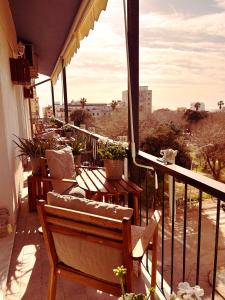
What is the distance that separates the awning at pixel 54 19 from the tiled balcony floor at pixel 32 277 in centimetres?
248

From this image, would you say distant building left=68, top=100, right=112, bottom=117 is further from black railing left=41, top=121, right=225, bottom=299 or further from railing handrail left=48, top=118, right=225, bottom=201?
railing handrail left=48, top=118, right=225, bottom=201

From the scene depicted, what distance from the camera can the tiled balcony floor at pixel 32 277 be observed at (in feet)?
6.36

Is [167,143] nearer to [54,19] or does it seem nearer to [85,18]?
[54,19]

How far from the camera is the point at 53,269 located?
1.60 m

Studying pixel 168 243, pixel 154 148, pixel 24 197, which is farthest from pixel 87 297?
pixel 154 148

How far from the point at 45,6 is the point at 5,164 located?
2200mm

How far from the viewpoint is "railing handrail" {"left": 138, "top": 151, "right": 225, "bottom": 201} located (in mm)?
1253

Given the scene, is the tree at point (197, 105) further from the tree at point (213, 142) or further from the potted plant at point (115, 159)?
the potted plant at point (115, 159)

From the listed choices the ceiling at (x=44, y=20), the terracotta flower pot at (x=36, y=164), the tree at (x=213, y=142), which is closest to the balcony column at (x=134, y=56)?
the terracotta flower pot at (x=36, y=164)

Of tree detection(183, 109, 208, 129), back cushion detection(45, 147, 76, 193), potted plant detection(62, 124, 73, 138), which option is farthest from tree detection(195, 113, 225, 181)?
back cushion detection(45, 147, 76, 193)

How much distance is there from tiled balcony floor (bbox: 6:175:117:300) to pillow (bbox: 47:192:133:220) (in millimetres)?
894

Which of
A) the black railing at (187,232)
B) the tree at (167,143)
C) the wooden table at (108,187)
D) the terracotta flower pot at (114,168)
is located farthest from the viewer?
the tree at (167,143)

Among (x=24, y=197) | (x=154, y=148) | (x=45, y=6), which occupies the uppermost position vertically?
(x=45, y=6)

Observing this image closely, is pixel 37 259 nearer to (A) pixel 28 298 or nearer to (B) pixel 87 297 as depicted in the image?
(A) pixel 28 298
